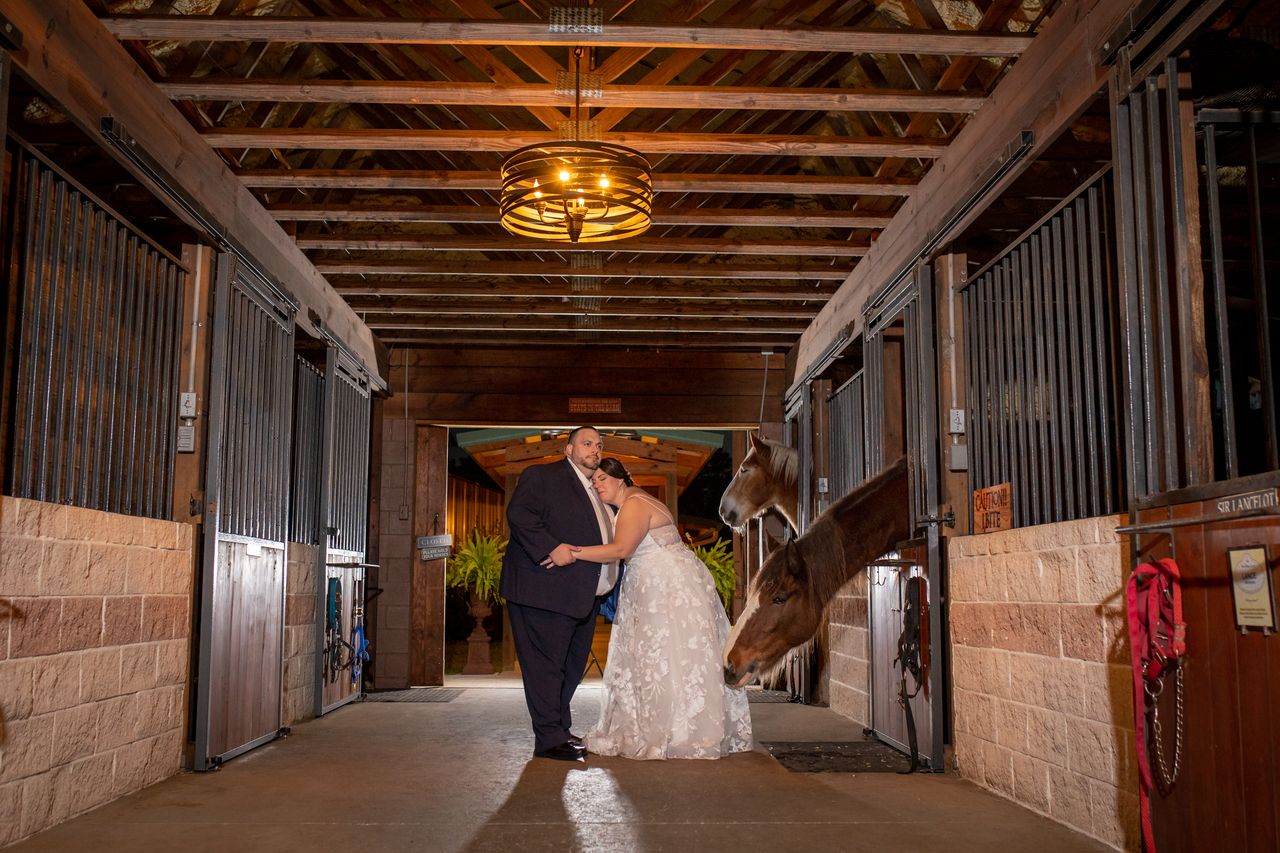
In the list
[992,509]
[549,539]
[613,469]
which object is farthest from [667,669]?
[992,509]

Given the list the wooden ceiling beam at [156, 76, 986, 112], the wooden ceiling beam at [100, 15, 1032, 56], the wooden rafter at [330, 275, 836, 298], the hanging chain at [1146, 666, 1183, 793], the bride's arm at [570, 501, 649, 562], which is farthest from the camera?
the wooden rafter at [330, 275, 836, 298]

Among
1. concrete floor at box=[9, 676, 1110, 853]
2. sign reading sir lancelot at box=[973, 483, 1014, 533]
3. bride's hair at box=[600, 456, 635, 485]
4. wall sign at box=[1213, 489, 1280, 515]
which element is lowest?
concrete floor at box=[9, 676, 1110, 853]

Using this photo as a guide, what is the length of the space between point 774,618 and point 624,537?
2.56 ft

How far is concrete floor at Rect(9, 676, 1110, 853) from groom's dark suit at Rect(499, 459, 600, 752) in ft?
0.93

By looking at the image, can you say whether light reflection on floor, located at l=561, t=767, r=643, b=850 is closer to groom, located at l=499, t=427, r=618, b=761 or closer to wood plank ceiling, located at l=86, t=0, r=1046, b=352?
groom, located at l=499, t=427, r=618, b=761

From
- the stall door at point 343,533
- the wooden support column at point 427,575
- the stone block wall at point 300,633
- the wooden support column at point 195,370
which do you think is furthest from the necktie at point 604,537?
the wooden support column at point 427,575

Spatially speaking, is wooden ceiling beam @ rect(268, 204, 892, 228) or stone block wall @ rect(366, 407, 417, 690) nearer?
wooden ceiling beam @ rect(268, 204, 892, 228)

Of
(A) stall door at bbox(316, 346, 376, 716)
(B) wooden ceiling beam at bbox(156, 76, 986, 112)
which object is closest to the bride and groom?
(B) wooden ceiling beam at bbox(156, 76, 986, 112)

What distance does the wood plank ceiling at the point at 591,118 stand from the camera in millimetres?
3959

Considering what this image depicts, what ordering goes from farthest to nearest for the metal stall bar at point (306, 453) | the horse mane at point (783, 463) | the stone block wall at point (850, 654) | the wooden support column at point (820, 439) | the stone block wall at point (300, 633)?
1. the horse mane at point (783, 463)
2. the wooden support column at point (820, 439)
3. the metal stall bar at point (306, 453)
4. the stone block wall at point (850, 654)
5. the stone block wall at point (300, 633)

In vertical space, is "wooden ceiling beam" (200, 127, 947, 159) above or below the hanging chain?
above

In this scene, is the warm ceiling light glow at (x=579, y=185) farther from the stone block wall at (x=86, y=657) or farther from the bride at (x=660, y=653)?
the stone block wall at (x=86, y=657)

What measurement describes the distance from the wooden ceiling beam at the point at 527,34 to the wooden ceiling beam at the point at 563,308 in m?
3.79

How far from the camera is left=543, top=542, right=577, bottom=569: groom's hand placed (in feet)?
15.8
